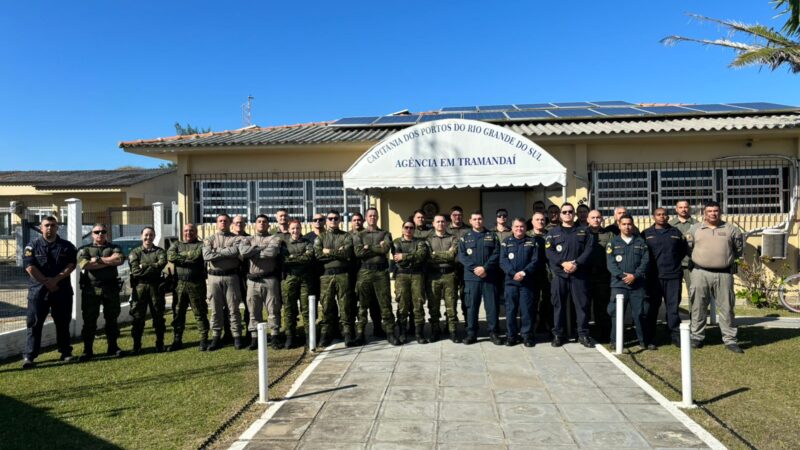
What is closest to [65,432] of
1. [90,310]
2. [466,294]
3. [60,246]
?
[90,310]

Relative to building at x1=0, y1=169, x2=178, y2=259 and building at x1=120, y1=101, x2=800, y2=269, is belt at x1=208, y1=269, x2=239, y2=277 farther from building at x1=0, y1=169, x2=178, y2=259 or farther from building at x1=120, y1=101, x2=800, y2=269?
building at x1=0, y1=169, x2=178, y2=259

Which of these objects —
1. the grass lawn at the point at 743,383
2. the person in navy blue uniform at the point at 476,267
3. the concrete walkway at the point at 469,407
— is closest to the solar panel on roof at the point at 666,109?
the grass lawn at the point at 743,383

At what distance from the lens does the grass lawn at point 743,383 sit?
4000mm

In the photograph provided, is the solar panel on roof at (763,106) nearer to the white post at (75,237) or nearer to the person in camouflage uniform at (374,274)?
the person in camouflage uniform at (374,274)

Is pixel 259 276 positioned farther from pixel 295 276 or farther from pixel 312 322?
pixel 312 322

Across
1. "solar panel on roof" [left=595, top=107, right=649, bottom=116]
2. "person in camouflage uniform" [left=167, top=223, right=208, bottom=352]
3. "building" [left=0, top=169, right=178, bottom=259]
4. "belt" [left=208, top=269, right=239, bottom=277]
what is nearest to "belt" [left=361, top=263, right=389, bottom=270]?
"belt" [left=208, top=269, right=239, bottom=277]

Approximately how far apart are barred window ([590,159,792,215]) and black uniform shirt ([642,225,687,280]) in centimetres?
384

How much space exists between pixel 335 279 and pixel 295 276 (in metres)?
0.54

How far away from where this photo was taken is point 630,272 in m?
6.50

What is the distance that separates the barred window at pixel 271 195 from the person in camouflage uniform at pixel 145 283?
15.0 feet

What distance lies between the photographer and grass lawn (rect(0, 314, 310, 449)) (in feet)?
13.3

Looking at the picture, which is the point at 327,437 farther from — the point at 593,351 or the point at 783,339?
the point at 783,339

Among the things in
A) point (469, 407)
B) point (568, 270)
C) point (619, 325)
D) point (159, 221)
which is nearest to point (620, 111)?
point (568, 270)

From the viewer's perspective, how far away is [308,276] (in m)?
6.81
